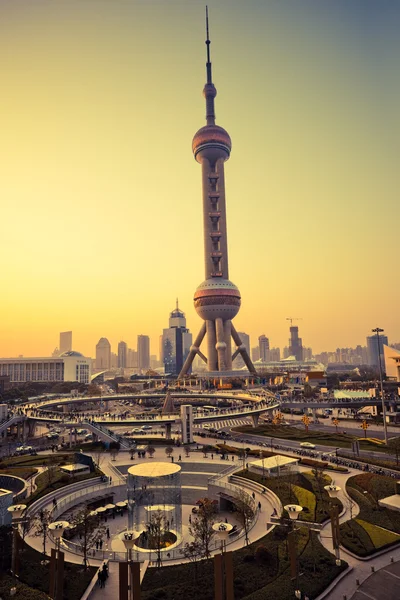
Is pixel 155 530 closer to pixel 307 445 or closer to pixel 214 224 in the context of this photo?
pixel 307 445

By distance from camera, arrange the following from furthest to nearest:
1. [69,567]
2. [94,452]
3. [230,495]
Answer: [94,452], [230,495], [69,567]

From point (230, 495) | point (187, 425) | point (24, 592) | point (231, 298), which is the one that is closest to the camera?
point (24, 592)

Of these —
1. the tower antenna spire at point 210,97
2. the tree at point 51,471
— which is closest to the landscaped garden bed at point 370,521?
the tree at point 51,471

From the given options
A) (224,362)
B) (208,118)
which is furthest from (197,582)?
(208,118)

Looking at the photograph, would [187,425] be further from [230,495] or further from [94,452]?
[230,495]

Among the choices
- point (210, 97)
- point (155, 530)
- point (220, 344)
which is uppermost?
point (210, 97)

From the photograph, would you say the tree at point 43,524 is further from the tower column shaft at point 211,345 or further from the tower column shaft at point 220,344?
the tower column shaft at point 211,345

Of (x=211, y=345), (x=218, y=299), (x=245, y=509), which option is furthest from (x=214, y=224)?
(x=245, y=509)
